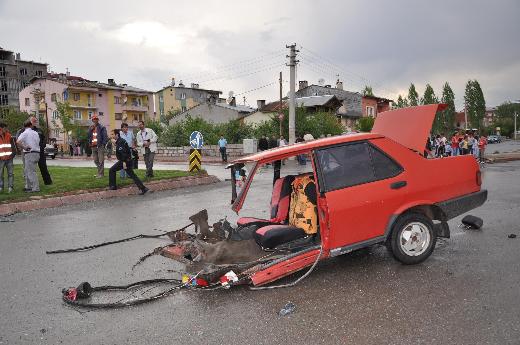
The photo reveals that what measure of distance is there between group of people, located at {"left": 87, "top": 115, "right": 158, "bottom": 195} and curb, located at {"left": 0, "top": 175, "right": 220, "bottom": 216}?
1.10 feet

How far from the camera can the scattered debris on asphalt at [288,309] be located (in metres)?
3.95

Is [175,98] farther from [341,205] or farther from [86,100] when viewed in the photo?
[341,205]

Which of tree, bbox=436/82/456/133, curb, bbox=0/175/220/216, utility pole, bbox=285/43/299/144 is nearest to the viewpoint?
curb, bbox=0/175/220/216

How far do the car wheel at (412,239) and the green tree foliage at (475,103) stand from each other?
380ft

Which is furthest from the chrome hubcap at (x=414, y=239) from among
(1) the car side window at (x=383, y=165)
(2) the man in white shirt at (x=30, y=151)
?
(2) the man in white shirt at (x=30, y=151)

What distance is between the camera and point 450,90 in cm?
10325

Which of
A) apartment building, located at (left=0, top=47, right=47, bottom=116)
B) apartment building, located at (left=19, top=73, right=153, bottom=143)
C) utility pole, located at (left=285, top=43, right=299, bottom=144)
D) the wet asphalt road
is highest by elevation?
apartment building, located at (left=0, top=47, right=47, bottom=116)

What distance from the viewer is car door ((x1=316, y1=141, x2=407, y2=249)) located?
15.4ft

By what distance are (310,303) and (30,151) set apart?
9929 mm

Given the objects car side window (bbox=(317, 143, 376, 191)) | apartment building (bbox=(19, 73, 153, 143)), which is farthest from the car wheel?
apartment building (bbox=(19, 73, 153, 143))

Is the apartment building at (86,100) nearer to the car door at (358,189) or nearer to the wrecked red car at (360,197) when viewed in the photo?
the wrecked red car at (360,197)

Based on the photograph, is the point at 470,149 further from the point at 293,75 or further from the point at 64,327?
the point at 64,327

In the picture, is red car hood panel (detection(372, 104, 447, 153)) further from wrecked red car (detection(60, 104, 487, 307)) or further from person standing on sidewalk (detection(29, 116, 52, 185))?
person standing on sidewalk (detection(29, 116, 52, 185))

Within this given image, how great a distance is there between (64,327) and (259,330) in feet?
5.85
